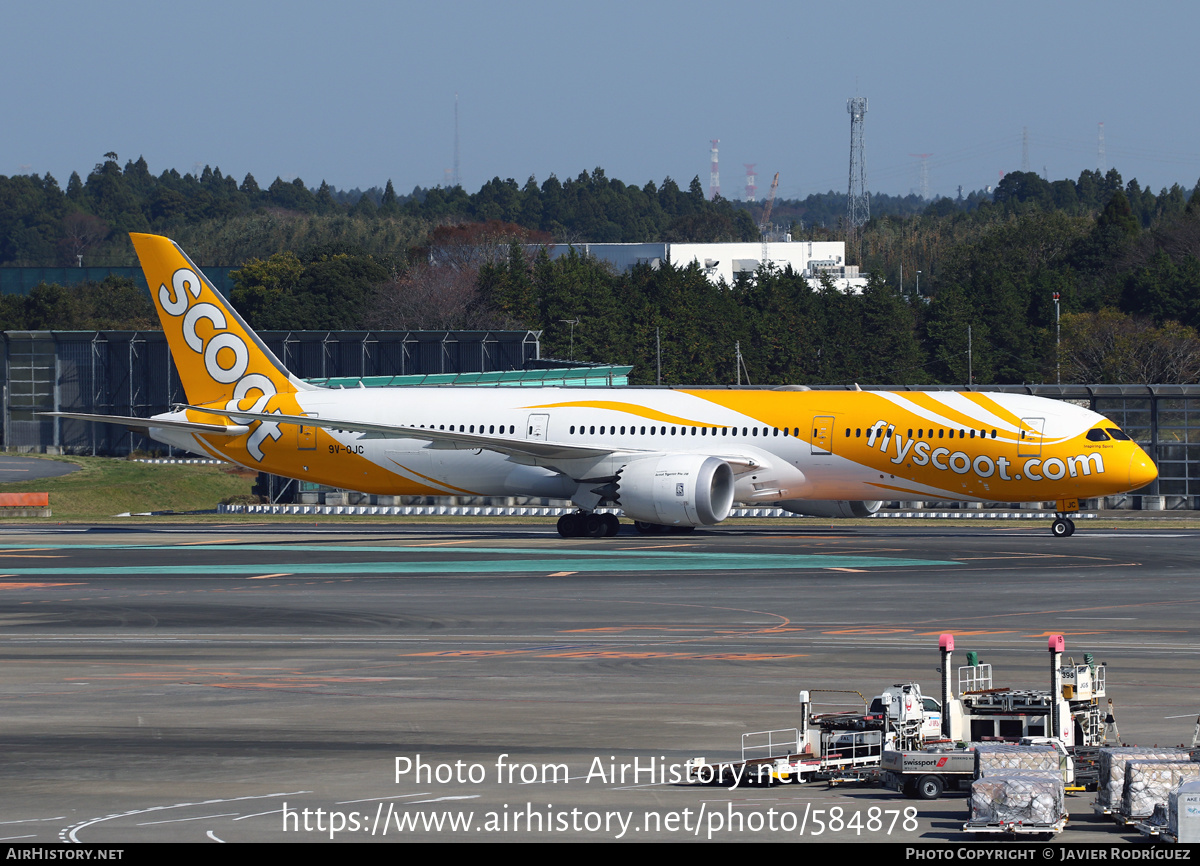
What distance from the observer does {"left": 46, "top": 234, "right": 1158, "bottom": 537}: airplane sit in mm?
46406

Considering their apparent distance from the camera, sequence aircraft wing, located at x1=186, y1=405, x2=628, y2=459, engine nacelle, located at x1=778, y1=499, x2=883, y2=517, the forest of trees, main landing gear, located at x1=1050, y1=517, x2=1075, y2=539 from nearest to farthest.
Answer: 1. main landing gear, located at x1=1050, y1=517, x2=1075, y2=539
2. aircraft wing, located at x1=186, y1=405, x2=628, y2=459
3. engine nacelle, located at x1=778, y1=499, x2=883, y2=517
4. the forest of trees

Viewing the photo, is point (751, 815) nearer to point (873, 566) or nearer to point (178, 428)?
point (873, 566)

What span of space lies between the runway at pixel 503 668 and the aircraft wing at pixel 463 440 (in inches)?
123

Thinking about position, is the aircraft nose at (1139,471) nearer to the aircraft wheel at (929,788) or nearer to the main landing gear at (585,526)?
the main landing gear at (585,526)

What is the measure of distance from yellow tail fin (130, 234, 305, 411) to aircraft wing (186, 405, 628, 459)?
138 inches

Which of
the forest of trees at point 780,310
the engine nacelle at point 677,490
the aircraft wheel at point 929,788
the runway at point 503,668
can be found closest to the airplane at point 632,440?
the engine nacelle at point 677,490

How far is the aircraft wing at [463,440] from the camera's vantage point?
48812 mm

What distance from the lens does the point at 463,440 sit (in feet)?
162

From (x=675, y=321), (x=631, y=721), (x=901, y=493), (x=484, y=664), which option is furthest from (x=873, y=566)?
(x=675, y=321)

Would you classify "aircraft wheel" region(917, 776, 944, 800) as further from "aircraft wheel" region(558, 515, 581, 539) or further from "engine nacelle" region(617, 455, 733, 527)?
"aircraft wheel" region(558, 515, 581, 539)

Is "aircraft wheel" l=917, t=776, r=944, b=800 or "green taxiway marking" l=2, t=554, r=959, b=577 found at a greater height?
"aircraft wheel" l=917, t=776, r=944, b=800

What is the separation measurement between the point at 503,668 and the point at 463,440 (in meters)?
25.6

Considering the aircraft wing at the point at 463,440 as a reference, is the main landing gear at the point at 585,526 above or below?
below

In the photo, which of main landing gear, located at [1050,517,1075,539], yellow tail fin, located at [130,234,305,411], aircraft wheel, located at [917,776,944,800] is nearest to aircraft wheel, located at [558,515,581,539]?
yellow tail fin, located at [130,234,305,411]
